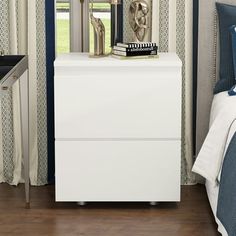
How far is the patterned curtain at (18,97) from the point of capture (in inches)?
162

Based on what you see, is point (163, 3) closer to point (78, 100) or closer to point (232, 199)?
point (78, 100)

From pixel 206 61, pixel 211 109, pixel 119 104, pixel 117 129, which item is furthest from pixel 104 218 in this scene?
pixel 206 61

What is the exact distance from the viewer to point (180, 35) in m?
4.18

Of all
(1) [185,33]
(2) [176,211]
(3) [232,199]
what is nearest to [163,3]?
(1) [185,33]

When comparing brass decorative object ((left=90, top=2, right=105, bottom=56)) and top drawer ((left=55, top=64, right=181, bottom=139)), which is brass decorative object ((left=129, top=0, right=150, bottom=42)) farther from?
top drawer ((left=55, top=64, right=181, bottom=139))

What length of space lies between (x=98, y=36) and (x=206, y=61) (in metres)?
0.67

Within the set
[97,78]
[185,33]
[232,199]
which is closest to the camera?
[232,199]

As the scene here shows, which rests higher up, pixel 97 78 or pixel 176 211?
pixel 97 78

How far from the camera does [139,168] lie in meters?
3.82

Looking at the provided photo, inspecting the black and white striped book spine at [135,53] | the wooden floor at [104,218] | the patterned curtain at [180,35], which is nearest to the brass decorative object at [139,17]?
the patterned curtain at [180,35]

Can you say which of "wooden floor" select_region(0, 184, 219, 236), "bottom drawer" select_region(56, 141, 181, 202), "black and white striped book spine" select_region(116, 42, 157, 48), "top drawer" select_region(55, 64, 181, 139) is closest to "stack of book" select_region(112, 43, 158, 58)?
"black and white striped book spine" select_region(116, 42, 157, 48)

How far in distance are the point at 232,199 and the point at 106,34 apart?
5.14 ft

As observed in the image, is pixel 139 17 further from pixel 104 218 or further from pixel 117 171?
pixel 104 218

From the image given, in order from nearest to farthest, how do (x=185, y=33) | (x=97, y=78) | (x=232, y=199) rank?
(x=232, y=199) < (x=97, y=78) < (x=185, y=33)
